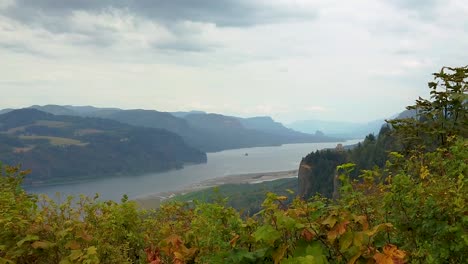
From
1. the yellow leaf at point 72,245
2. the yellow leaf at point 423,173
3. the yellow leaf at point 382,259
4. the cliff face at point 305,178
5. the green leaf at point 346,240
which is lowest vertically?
the cliff face at point 305,178

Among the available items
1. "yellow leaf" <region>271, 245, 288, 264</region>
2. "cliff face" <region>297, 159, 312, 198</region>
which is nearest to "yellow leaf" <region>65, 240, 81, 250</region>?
"yellow leaf" <region>271, 245, 288, 264</region>

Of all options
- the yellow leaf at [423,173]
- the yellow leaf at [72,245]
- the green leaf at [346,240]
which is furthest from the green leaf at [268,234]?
the yellow leaf at [423,173]

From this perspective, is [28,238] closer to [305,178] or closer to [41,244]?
[41,244]

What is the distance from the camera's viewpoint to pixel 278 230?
13.7 ft

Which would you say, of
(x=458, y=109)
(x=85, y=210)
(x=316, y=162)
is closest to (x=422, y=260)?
(x=85, y=210)

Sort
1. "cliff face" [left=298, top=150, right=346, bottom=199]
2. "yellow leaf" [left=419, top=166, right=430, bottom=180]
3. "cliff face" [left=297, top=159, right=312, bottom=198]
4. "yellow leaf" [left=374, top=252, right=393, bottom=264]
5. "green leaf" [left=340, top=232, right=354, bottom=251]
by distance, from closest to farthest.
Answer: "yellow leaf" [left=374, top=252, right=393, bottom=264], "green leaf" [left=340, top=232, right=354, bottom=251], "yellow leaf" [left=419, top=166, right=430, bottom=180], "cliff face" [left=298, top=150, right=346, bottom=199], "cliff face" [left=297, top=159, right=312, bottom=198]

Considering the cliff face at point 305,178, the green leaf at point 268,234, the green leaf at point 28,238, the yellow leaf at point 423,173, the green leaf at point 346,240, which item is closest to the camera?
the green leaf at point 346,240

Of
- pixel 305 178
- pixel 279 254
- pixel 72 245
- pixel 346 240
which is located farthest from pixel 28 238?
pixel 305 178

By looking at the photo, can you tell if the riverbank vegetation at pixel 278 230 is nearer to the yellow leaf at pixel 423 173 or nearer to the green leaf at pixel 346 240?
the green leaf at pixel 346 240

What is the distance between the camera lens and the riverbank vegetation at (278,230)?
159 inches

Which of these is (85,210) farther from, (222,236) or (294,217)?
(294,217)

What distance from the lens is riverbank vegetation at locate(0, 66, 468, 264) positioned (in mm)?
4047

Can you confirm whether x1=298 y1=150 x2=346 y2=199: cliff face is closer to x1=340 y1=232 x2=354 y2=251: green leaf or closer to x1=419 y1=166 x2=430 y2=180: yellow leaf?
x1=419 y1=166 x2=430 y2=180: yellow leaf

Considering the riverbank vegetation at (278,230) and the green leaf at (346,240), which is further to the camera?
the riverbank vegetation at (278,230)
